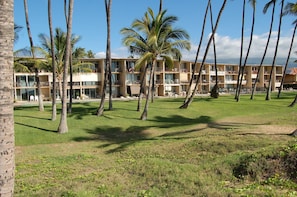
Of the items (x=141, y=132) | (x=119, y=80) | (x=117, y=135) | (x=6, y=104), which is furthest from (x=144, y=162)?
(x=119, y=80)

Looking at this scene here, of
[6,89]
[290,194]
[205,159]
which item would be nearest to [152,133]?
[205,159]

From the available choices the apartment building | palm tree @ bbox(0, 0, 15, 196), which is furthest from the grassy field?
the apartment building

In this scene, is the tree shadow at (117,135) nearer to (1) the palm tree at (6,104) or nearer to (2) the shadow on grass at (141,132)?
(2) the shadow on grass at (141,132)

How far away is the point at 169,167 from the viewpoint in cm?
771

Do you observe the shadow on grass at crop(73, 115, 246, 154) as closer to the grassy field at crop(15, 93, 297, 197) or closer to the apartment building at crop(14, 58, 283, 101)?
the grassy field at crop(15, 93, 297, 197)

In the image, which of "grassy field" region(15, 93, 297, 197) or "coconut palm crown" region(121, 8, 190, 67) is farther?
"coconut palm crown" region(121, 8, 190, 67)

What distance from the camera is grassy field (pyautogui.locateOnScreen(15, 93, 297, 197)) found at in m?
6.28

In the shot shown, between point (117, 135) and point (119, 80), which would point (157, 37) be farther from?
point (119, 80)

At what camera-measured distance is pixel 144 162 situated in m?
8.45

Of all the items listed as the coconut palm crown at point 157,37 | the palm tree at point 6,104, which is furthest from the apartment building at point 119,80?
the palm tree at point 6,104

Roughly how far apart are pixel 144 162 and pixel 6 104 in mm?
5082

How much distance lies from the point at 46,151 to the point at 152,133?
6.37 meters

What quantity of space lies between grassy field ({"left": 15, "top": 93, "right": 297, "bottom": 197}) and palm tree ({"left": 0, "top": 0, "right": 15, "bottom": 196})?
185 cm

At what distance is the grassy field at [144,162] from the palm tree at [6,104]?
73.0 inches
